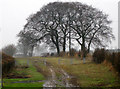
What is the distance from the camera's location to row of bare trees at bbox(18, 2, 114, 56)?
36.0 metres

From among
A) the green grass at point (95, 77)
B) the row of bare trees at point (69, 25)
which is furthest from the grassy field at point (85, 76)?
the row of bare trees at point (69, 25)

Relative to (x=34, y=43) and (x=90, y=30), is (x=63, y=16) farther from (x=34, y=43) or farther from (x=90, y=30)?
(x=34, y=43)

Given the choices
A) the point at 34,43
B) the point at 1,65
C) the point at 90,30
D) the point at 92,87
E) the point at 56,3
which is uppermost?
the point at 56,3

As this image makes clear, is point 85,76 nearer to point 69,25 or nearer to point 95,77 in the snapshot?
point 95,77

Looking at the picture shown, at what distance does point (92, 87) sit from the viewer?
30.9 ft

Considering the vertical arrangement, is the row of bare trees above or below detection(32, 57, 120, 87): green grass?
above

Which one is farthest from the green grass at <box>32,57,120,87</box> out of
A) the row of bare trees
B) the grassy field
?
the row of bare trees

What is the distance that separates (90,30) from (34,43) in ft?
44.9

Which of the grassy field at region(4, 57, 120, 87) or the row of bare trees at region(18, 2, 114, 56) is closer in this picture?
the grassy field at region(4, 57, 120, 87)

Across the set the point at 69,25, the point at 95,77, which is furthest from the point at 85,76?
the point at 69,25

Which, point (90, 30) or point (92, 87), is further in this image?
point (90, 30)

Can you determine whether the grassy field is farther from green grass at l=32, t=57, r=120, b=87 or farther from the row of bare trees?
the row of bare trees

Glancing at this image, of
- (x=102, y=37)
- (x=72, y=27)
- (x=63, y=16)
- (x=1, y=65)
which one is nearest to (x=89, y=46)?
(x=102, y=37)

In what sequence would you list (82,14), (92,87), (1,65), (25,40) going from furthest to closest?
1. (25,40)
2. (82,14)
3. (1,65)
4. (92,87)
